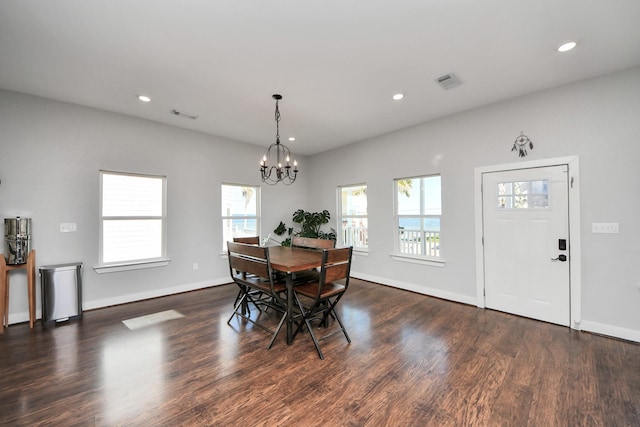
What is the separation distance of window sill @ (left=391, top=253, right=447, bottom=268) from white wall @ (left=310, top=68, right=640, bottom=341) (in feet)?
0.25

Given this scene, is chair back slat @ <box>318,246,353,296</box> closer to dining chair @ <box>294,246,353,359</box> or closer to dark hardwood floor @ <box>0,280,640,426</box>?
dining chair @ <box>294,246,353,359</box>

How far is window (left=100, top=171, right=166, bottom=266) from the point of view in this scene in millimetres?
3816

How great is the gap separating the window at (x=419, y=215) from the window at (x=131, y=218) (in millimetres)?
4015

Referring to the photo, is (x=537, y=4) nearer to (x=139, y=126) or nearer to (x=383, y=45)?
(x=383, y=45)

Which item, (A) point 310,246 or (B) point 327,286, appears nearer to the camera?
(B) point 327,286

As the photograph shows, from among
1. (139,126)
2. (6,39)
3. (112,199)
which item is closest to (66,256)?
(112,199)

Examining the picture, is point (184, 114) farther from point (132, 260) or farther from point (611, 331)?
point (611, 331)

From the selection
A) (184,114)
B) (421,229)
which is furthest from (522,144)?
(184,114)

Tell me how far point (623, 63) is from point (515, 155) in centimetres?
116

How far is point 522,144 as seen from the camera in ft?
10.8

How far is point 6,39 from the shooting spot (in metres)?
2.17

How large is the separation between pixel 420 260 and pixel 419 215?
74cm

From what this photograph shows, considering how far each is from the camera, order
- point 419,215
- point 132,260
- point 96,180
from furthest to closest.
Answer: point 419,215
point 132,260
point 96,180

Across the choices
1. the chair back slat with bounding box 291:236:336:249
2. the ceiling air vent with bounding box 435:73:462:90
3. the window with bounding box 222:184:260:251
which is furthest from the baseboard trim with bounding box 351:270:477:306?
the ceiling air vent with bounding box 435:73:462:90
